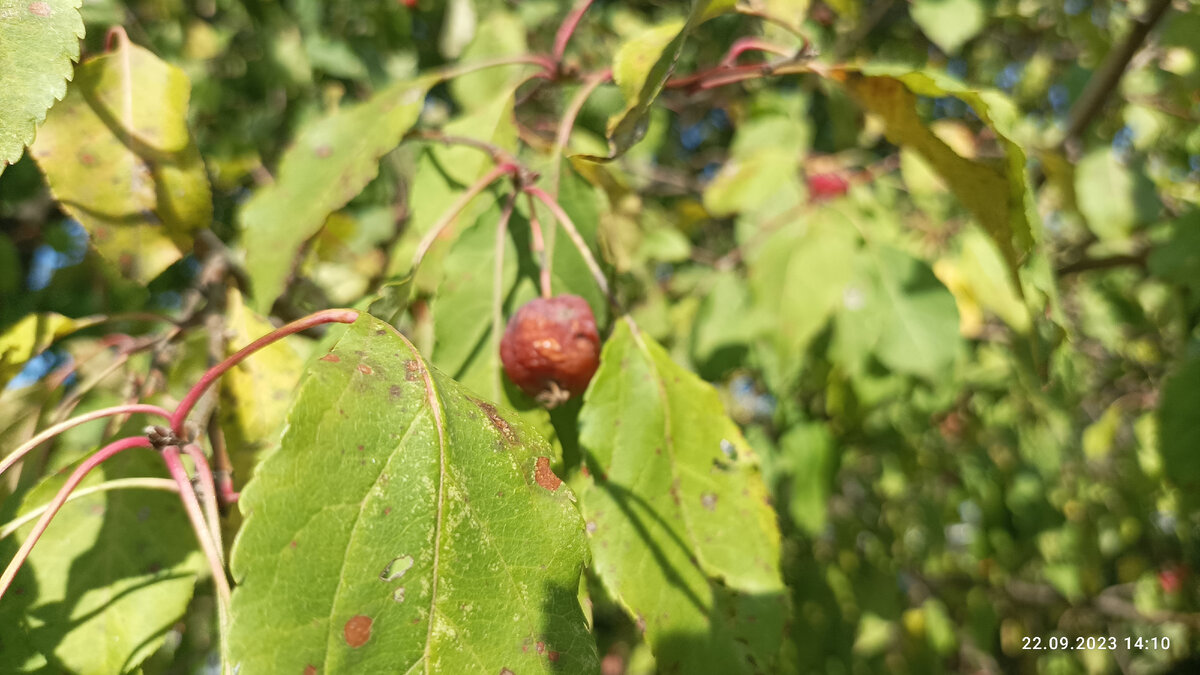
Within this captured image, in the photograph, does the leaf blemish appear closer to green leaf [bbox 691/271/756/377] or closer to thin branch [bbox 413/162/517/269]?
thin branch [bbox 413/162/517/269]

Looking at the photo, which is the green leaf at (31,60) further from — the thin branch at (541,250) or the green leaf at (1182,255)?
the green leaf at (1182,255)

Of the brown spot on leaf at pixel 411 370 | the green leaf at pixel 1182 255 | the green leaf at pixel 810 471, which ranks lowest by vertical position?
the green leaf at pixel 810 471

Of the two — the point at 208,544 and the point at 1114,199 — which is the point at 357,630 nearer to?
the point at 208,544

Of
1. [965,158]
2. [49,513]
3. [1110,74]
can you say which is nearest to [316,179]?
[49,513]

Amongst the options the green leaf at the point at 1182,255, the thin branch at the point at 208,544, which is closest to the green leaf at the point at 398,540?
the thin branch at the point at 208,544

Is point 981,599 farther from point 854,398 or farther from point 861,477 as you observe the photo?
point 854,398
